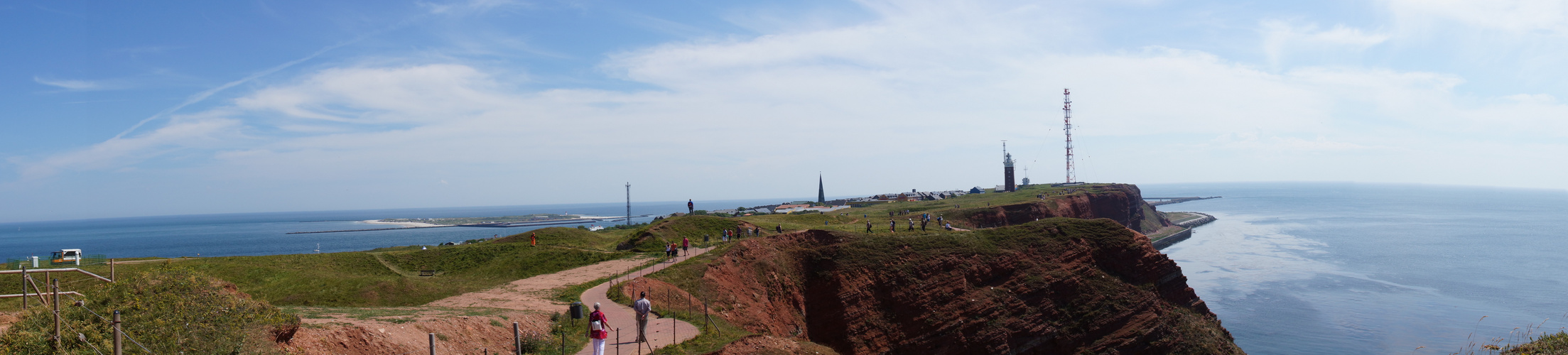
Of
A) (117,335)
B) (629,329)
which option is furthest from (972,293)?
(117,335)

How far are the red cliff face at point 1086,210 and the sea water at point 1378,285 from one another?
765cm

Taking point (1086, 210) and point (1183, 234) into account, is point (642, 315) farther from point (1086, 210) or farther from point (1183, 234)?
point (1183, 234)

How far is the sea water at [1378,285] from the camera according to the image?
46250 mm

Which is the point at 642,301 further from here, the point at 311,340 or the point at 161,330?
the point at 161,330

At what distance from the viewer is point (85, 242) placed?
6890 inches

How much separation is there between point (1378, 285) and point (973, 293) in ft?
175

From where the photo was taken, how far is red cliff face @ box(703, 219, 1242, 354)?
114 ft

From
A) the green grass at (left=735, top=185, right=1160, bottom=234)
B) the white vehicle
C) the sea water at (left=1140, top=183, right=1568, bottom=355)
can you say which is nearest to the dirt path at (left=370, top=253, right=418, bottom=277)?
the white vehicle

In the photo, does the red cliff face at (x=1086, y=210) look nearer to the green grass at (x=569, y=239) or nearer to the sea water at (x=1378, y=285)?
the sea water at (x=1378, y=285)

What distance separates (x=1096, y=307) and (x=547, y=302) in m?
28.7

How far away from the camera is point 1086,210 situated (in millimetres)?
86375

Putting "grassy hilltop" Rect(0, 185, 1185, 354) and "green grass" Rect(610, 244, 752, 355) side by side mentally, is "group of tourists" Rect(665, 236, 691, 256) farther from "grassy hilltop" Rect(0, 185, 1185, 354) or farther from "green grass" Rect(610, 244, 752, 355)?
"green grass" Rect(610, 244, 752, 355)

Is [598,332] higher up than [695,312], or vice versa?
[598,332]

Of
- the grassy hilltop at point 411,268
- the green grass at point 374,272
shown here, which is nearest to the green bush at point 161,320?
the grassy hilltop at point 411,268
